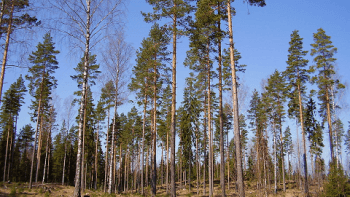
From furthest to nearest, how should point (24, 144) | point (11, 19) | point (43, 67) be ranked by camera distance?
point (24, 144)
point (43, 67)
point (11, 19)

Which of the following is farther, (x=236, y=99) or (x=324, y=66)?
(x=324, y=66)

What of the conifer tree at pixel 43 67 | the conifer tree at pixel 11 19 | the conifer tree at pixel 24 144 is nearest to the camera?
the conifer tree at pixel 11 19

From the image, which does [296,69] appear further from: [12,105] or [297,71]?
[12,105]

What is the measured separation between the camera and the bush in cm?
1359

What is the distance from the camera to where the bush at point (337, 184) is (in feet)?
44.6

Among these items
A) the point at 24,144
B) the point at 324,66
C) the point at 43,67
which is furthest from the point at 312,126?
the point at 24,144

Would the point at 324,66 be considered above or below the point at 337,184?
above

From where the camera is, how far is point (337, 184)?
542 inches

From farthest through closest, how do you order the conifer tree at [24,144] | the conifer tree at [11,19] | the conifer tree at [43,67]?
the conifer tree at [24,144] < the conifer tree at [43,67] < the conifer tree at [11,19]

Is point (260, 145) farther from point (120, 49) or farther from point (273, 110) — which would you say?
point (273, 110)

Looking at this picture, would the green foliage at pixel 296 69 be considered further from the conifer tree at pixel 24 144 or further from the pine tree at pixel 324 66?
the conifer tree at pixel 24 144

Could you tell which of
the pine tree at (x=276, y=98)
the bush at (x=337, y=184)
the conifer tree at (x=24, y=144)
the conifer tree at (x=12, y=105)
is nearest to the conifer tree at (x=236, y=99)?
the bush at (x=337, y=184)

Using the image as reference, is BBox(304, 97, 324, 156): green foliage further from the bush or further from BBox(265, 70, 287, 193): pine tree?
the bush

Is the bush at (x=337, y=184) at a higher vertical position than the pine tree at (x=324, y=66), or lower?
lower
